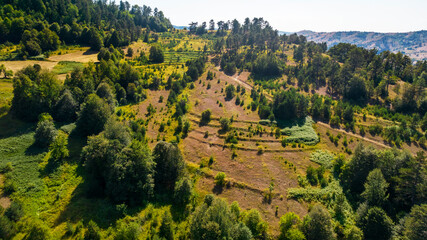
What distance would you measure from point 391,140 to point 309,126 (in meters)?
22.1

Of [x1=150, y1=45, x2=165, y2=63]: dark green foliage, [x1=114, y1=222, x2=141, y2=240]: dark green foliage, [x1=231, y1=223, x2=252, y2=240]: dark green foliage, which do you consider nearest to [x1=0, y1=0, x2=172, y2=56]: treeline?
[x1=150, y1=45, x2=165, y2=63]: dark green foliage

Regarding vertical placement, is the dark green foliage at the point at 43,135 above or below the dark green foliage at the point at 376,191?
above

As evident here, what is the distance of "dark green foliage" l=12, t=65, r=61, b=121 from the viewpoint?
43500 mm

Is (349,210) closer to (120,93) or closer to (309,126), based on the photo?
(309,126)

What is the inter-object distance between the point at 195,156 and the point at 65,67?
211 ft

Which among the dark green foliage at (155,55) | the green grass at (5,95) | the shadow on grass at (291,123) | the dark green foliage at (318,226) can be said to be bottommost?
the dark green foliage at (318,226)

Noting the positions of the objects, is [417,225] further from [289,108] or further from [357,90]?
[357,90]

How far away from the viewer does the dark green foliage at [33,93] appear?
143ft

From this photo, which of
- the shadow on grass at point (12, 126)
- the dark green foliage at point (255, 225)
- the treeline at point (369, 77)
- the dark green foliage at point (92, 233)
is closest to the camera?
the dark green foliage at point (92, 233)

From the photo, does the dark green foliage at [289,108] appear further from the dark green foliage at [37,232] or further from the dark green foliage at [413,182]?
the dark green foliage at [37,232]

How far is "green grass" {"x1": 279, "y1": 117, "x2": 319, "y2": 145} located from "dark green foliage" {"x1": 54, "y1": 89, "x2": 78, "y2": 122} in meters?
56.1

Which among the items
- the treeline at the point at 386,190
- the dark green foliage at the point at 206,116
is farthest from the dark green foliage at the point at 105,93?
the treeline at the point at 386,190

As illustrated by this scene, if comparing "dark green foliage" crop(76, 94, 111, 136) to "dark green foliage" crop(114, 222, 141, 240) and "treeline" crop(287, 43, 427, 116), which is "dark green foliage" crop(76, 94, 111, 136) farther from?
"treeline" crop(287, 43, 427, 116)

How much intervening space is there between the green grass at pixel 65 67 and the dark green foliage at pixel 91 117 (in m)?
37.1
